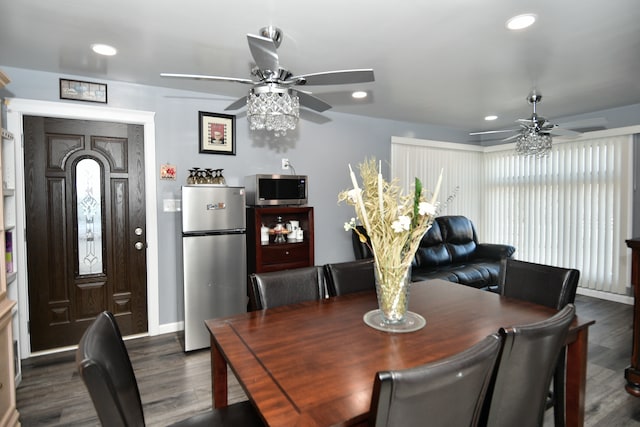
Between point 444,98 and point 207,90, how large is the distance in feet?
8.61

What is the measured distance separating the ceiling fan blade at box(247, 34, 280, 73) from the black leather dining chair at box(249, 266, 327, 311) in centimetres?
115

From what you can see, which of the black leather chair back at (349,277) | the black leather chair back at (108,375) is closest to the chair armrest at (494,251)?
the black leather chair back at (349,277)

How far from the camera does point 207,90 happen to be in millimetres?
3586

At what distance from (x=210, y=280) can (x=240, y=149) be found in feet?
4.93

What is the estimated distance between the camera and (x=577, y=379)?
165 centimetres

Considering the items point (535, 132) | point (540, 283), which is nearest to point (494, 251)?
point (535, 132)

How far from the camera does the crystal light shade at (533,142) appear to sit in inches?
143

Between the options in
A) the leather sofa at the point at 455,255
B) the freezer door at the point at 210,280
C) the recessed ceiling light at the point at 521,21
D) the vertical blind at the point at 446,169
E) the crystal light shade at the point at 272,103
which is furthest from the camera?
the vertical blind at the point at 446,169

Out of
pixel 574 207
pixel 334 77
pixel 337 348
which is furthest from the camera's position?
pixel 574 207

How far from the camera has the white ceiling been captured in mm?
2064

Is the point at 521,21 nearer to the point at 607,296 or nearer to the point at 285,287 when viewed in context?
the point at 285,287

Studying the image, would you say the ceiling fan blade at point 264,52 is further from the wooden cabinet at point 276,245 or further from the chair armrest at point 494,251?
the chair armrest at point 494,251

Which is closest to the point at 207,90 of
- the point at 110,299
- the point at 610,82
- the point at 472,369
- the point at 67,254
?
the point at 67,254

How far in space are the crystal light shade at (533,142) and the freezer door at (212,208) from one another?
2.99 meters
